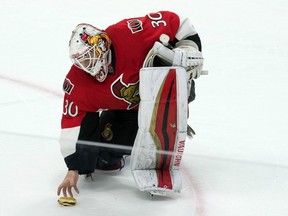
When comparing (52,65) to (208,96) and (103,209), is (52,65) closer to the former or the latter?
(208,96)

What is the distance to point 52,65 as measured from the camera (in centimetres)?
359

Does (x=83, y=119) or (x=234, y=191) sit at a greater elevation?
(x=83, y=119)

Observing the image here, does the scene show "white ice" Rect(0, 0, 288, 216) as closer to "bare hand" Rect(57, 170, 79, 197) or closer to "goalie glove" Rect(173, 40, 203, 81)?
"bare hand" Rect(57, 170, 79, 197)

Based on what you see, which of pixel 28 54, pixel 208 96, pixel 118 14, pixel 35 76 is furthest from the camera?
pixel 118 14

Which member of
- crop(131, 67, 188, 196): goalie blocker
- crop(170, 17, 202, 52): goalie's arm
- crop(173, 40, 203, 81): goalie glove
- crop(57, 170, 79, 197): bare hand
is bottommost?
crop(57, 170, 79, 197): bare hand

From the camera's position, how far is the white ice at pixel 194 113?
231 cm

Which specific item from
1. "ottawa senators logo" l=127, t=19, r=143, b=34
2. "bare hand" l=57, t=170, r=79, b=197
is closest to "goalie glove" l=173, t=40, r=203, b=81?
"ottawa senators logo" l=127, t=19, r=143, b=34

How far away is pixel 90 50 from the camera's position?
7.38ft

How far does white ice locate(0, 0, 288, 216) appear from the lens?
7.57ft

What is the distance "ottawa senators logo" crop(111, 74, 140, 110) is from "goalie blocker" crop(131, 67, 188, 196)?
0.07 metres

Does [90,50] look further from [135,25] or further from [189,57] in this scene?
[189,57]

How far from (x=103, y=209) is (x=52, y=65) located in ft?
4.90

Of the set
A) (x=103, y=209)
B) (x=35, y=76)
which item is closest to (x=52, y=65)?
(x=35, y=76)

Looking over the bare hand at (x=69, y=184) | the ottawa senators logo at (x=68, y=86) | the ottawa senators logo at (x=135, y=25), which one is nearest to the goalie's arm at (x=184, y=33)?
the ottawa senators logo at (x=135, y=25)
